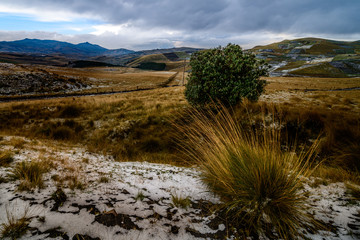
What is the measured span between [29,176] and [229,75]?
874 cm

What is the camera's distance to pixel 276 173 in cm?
222

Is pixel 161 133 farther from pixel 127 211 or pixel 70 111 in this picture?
pixel 70 111

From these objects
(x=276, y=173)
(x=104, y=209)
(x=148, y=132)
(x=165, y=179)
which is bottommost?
(x=148, y=132)

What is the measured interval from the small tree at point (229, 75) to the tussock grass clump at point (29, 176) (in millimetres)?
7441

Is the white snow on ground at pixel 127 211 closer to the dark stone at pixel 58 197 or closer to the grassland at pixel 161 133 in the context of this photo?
the dark stone at pixel 58 197

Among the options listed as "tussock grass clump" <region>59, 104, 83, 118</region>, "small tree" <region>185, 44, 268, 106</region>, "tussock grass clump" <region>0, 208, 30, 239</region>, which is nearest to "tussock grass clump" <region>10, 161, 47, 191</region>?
"tussock grass clump" <region>0, 208, 30, 239</region>

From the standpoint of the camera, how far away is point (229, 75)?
8641 millimetres

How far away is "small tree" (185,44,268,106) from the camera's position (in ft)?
28.0

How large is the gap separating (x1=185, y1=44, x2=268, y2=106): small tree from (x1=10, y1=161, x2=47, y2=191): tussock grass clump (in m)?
7.44

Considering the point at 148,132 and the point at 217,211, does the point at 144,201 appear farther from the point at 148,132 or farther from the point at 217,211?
→ the point at 148,132

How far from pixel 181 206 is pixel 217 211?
50cm

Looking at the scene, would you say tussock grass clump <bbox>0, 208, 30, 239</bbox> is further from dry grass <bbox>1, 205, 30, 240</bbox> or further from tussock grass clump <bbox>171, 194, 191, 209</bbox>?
tussock grass clump <bbox>171, 194, 191, 209</bbox>

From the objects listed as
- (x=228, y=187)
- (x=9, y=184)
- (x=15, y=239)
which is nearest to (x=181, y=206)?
(x=228, y=187)

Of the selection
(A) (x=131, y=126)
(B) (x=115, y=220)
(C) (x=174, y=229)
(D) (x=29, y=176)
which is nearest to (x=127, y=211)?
(B) (x=115, y=220)
